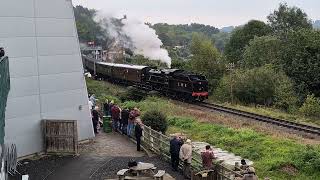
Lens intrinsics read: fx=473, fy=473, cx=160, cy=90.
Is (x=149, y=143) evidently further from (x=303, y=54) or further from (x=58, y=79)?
(x=303, y=54)

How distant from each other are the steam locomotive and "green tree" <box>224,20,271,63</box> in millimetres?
34982

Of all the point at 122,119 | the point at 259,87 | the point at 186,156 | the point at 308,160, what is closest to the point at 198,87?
the point at 259,87

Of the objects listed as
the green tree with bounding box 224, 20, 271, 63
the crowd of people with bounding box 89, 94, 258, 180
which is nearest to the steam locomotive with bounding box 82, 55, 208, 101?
the crowd of people with bounding box 89, 94, 258, 180

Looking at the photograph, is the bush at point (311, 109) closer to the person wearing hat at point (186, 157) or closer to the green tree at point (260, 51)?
the person wearing hat at point (186, 157)

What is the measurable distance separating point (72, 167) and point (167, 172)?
10.6 feet

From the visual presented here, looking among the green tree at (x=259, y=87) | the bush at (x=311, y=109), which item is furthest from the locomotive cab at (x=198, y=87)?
the bush at (x=311, y=109)

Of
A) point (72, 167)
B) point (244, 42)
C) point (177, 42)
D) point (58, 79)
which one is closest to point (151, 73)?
point (58, 79)

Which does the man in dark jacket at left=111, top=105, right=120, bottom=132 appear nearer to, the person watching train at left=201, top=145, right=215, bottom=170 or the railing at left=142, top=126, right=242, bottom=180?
the railing at left=142, top=126, right=242, bottom=180

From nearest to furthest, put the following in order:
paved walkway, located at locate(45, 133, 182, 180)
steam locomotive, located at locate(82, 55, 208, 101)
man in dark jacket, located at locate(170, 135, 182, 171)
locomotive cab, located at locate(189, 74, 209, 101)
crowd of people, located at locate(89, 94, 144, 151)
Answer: man in dark jacket, located at locate(170, 135, 182, 171) < paved walkway, located at locate(45, 133, 182, 180) < crowd of people, located at locate(89, 94, 144, 151) < locomotive cab, located at locate(189, 74, 209, 101) < steam locomotive, located at locate(82, 55, 208, 101)

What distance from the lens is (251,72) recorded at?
4191cm

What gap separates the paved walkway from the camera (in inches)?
573

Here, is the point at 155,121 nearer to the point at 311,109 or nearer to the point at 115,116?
the point at 115,116

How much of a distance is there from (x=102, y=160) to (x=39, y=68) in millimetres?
4138

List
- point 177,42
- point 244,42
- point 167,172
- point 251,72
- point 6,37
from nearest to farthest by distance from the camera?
point 167,172 < point 6,37 < point 251,72 < point 244,42 < point 177,42
